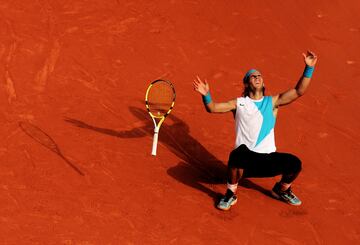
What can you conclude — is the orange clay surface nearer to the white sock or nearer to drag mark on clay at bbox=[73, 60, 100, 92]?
drag mark on clay at bbox=[73, 60, 100, 92]

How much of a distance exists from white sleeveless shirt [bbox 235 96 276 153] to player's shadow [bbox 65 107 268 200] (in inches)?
32.6

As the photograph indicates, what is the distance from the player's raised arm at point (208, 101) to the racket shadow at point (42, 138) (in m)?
2.09

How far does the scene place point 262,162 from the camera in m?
7.59

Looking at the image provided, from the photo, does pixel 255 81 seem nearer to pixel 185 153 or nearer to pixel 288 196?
pixel 288 196

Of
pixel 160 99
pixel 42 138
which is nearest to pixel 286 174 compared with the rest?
pixel 160 99

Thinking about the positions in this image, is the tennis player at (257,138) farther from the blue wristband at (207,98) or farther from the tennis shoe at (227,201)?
the blue wristband at (207,98)

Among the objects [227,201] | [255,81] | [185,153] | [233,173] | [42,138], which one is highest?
[255,81]

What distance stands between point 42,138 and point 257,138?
3.24 metres

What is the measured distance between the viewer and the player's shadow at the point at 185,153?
27.2ft

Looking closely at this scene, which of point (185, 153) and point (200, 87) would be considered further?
point (185, 153)

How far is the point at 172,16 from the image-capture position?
1339 centimetres

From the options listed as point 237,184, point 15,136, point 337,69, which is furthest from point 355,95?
point 15,136

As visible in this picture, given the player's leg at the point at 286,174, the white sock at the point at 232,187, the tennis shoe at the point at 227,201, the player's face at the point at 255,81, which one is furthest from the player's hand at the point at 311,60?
the tennis shoe at the point at 227,201

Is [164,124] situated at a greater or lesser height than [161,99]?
lesser
